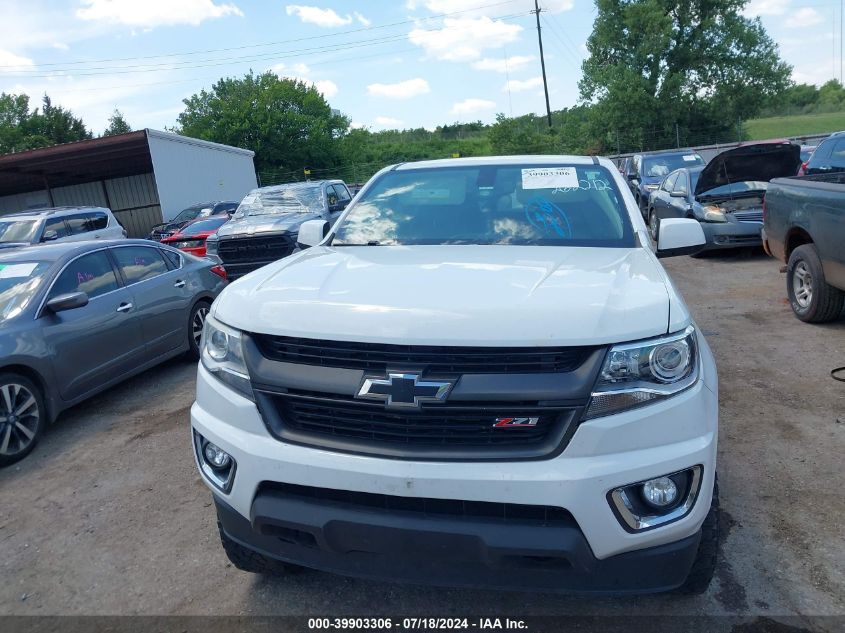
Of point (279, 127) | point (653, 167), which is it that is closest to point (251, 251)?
point (653, 167)

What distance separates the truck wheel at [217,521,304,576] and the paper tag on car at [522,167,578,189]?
7.81ft

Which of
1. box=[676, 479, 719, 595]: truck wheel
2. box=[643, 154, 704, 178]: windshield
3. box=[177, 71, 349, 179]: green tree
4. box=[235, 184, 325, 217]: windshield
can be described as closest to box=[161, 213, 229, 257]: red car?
box=[235, 184, 325, 217]: windshield

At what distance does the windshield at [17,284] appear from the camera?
514cm

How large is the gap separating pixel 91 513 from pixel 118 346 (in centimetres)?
235

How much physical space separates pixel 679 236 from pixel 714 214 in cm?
783

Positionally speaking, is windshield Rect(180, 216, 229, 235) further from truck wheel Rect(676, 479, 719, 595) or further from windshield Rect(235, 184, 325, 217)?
truck wheel Rect(676, 479, 719, 595)

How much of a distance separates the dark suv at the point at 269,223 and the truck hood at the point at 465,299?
22.8 ft

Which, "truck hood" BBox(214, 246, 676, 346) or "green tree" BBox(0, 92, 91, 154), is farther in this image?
"green tree" BBox(0, 92, 91, 154)

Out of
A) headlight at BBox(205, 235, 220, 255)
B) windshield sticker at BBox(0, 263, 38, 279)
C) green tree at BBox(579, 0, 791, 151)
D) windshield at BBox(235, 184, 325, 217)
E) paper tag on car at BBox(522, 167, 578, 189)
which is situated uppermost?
green tree at BBox(579, 0, 791, 151)

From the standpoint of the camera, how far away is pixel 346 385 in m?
2.27

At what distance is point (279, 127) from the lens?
141 ft

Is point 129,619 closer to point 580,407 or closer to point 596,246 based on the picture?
point 580,407

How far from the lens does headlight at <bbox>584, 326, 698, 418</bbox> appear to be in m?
2.16

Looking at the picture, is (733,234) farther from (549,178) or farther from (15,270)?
(15,270)
